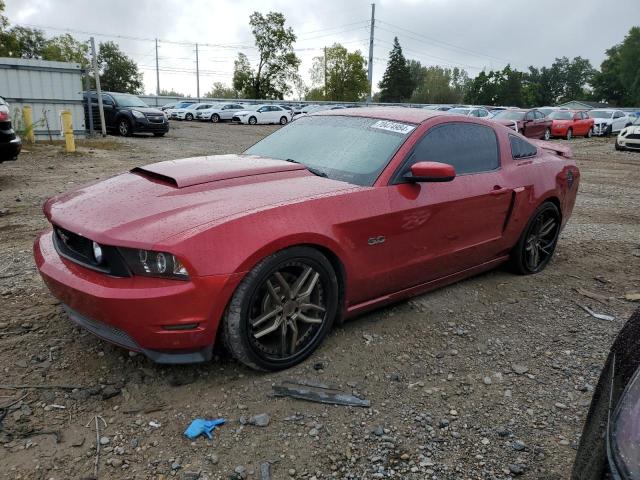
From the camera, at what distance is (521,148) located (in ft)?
14.9

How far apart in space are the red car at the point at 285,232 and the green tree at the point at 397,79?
252 ft

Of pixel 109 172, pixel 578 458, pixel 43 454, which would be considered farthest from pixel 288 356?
pixel 109 172

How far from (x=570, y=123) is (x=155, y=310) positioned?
26.5 metres

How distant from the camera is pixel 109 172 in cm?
1006

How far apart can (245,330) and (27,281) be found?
2.39m

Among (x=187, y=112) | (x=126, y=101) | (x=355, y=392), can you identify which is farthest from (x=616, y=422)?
(x=187, y=112)

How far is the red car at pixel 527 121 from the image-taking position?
70.0 feet

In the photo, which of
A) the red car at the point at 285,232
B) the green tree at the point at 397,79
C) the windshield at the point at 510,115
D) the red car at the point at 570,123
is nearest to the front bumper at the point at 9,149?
the red car at the point at 285,232

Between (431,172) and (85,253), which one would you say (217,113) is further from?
(85,253)

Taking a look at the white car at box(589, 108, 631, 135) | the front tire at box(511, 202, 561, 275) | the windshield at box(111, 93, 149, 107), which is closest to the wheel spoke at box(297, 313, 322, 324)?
the front tire at box(511, 202, 561, 275)

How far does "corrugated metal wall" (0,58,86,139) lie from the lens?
1388 centimetres

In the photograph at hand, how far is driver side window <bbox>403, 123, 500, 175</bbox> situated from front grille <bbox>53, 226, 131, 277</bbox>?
1885 millimetres

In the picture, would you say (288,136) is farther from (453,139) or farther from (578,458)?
(578,458)

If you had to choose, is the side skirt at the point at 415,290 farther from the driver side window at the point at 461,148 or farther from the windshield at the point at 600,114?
the windshield at the point at 600,114
